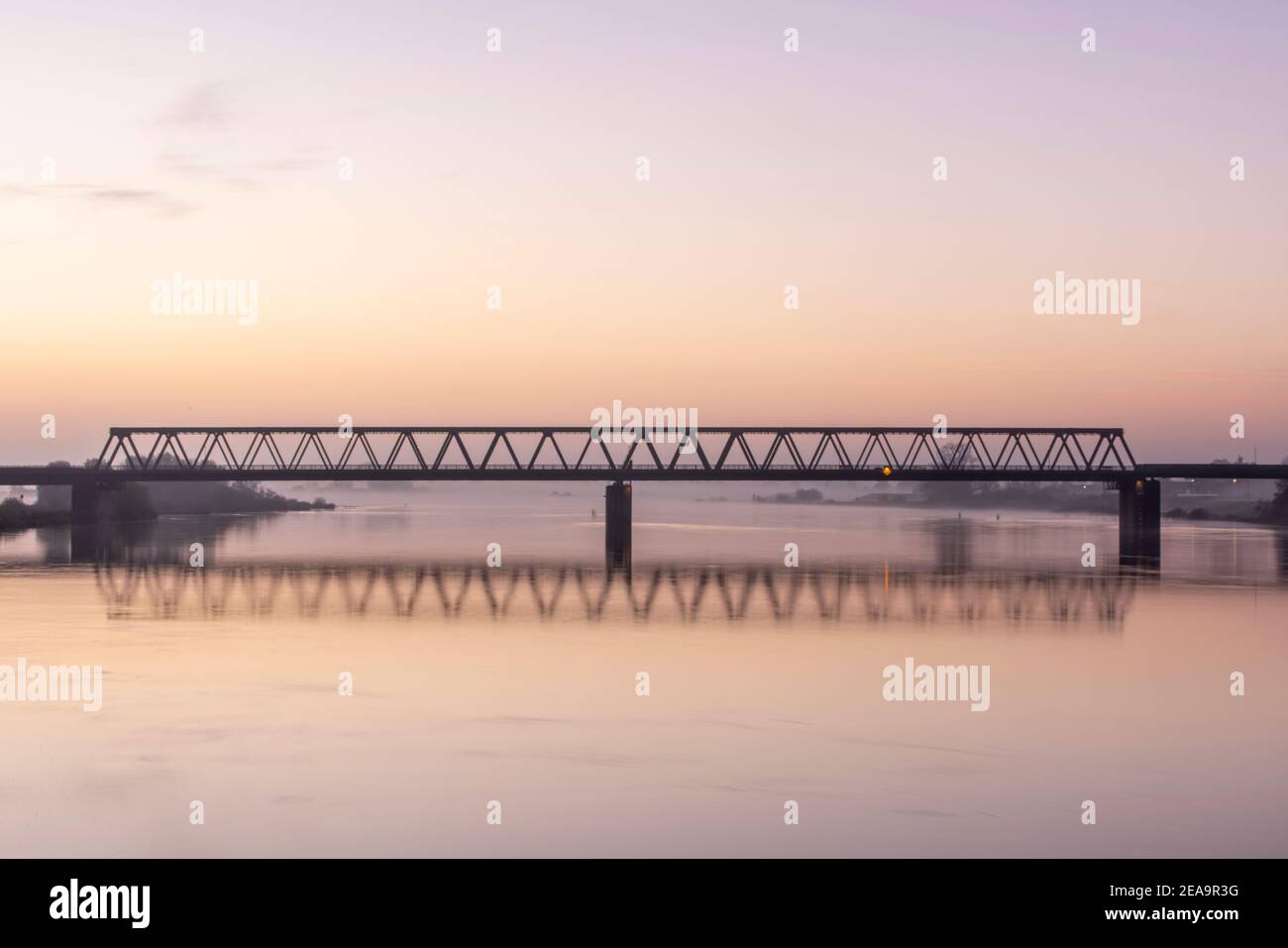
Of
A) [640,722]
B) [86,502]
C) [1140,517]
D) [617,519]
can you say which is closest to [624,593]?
[640,722]

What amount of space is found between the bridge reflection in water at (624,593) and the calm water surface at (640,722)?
0.50m

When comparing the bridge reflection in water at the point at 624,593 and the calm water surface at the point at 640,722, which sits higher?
the calm water surface at the point at 640,722

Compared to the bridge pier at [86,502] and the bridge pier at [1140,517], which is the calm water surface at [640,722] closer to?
the bridge pier at [1140,517]

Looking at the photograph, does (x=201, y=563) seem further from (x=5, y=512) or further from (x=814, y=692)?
(x=5, y=512)

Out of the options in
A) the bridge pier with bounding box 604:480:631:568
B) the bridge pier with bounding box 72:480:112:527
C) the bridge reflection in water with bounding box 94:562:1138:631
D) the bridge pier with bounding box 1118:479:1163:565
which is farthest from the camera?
the bridge pier with bounding box 72:480:112:527

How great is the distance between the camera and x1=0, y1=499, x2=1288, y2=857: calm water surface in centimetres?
2319

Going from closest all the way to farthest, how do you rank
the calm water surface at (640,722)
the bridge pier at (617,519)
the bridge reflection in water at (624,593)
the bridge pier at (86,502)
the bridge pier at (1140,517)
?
1. the calm water surface at (640,722)
2. the bridge reflection in water at (624,593)
3. the bridge pier at (617,519)
4. the bridge pier at (1140,517)
5. the bridge pier at (86,502)

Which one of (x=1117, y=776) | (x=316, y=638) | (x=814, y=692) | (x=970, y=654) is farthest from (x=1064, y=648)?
(x=316, y=638)

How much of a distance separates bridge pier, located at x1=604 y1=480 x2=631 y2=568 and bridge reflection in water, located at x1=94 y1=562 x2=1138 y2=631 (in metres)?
23.8

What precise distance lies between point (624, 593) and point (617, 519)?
5455 centimetres

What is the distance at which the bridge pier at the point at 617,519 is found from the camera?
11938 cm

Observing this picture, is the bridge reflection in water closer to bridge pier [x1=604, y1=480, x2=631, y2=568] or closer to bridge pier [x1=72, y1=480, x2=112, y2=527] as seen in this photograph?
bridge pier [x1=604, y1=480, x2=631, y2=568]

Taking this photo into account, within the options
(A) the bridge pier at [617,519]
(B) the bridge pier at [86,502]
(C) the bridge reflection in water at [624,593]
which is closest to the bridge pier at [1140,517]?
(C) the bridge reflection in water at [624,593]

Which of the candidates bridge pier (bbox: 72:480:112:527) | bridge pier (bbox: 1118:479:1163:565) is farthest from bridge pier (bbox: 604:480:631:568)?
bridge pier (bbox: 72:480:112:527)
